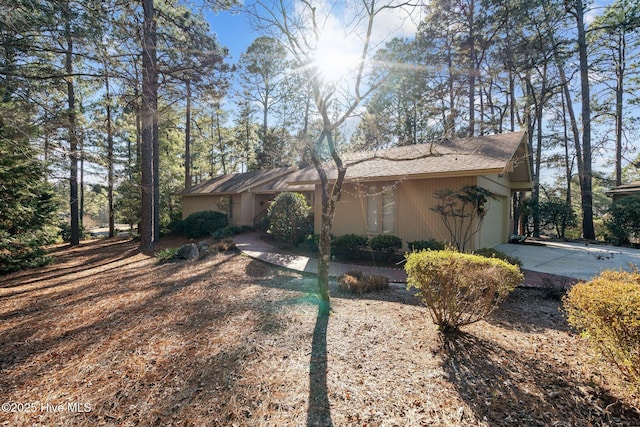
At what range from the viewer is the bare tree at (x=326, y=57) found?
446 cm

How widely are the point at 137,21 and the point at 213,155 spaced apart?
970 inches

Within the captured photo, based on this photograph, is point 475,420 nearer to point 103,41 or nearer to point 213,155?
point 103,41

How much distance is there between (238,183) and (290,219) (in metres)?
8.54

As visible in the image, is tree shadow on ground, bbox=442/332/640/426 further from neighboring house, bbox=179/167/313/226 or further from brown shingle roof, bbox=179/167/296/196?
brown shingle roof, bbox=179/167/296/196

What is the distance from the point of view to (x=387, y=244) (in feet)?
27.4

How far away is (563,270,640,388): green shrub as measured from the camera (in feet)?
6.88

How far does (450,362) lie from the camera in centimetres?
291

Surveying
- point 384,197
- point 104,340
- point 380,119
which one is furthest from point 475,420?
point 384,197

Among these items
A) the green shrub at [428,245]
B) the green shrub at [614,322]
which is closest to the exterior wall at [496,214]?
the green shrub at [428,245]

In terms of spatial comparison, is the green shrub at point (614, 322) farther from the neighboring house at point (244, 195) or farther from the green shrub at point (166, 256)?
the neighboring house at point (244, 195)

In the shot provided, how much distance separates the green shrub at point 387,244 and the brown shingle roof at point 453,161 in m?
1.96

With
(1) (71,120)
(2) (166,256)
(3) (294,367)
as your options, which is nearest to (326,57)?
(3) (294,367)

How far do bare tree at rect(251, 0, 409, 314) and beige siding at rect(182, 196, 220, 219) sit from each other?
1428 cm

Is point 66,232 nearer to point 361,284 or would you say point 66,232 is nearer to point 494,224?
point 361,284
